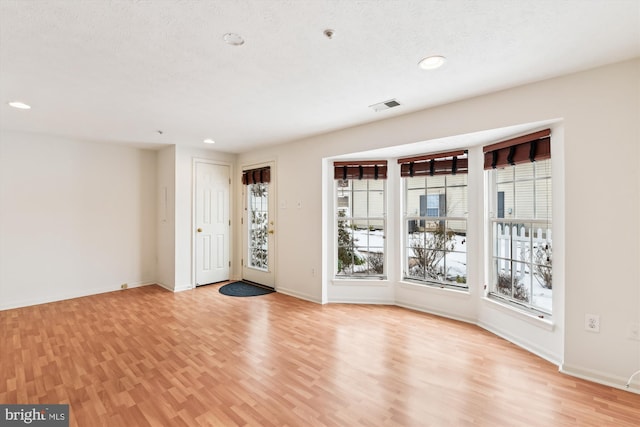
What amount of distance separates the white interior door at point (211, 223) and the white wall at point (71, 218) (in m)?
0.94

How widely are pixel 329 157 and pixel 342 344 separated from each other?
96.8 inches

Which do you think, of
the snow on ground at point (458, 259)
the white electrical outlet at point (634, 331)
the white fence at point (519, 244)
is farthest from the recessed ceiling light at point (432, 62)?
the white electrical outlet at point (634, 331)

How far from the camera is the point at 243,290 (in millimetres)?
4941

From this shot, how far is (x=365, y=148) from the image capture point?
3.76 meters

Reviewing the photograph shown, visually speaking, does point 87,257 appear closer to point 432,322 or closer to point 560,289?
point 432,322

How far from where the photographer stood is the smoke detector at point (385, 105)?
2.98m

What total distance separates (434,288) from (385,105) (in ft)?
7.59

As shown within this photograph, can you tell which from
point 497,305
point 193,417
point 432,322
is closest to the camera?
point 193,417

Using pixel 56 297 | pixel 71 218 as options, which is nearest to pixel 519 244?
pixel 71 218

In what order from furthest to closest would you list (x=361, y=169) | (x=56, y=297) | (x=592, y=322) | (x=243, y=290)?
(x=243, y=290) < (x=56, y=297) < (x=361, y=169) < (x=592, y=322)

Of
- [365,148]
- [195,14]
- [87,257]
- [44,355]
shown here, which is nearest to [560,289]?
[365,148]

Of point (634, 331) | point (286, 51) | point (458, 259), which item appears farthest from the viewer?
point (458, 259)

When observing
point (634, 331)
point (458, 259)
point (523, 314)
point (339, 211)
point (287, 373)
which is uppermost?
point (339, 211)

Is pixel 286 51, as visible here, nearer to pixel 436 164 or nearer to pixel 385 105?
pixel 385 105
